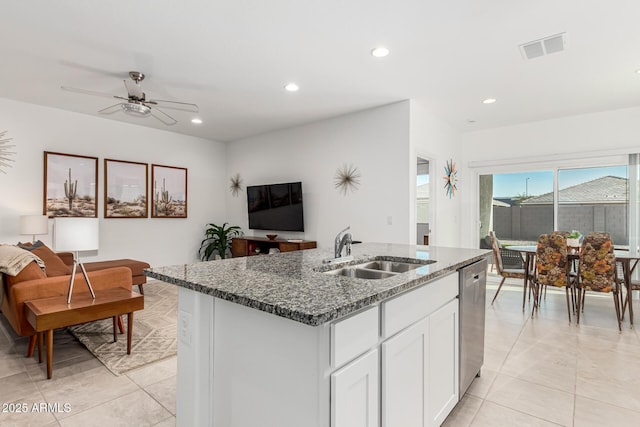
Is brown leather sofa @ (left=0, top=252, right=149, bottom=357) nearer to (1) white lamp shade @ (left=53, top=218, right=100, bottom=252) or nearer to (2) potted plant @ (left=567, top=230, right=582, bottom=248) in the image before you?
(1) white lamp shade @ (left=53, top=218, right=100, bottom=252)

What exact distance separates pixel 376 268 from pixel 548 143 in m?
4.55

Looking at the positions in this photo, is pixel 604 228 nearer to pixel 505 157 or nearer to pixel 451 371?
pixel 505 157

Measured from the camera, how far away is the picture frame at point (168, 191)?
573 centimetres

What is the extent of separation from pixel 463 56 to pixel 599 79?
1743 mm

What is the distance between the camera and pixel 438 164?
5.00m

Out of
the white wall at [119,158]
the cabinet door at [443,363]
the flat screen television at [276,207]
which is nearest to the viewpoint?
the cabinet door at [443,363]

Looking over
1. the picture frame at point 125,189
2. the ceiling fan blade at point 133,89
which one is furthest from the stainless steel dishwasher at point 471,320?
the picture frame at point 125,189

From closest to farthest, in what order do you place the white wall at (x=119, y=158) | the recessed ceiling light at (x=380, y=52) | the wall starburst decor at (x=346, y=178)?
the recessed ceiling light at (x=380, y=52) → the white wall at (x=119, y=158) → the wall starburst decor at (x=346, y=178)

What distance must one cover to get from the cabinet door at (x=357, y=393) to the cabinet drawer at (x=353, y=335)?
1.3 inches

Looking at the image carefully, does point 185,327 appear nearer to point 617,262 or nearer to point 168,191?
point 617,262

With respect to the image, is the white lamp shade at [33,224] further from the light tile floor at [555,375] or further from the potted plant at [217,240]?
the light tile floor at [555,375]

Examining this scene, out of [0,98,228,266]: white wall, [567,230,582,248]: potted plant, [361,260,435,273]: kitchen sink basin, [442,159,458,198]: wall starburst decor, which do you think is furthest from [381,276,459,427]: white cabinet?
[0,98,228,266]: white wall

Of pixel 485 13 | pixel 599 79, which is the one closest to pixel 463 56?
pixel 485 13

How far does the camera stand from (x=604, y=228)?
492 cm
